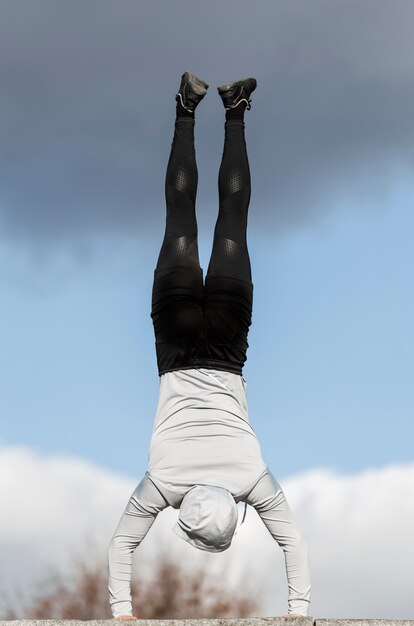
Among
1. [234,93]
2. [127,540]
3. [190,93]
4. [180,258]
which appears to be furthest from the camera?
[234,93]

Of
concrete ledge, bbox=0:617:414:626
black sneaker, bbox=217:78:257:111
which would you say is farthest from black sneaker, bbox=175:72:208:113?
concrete ledge, bbox=0:617:414:626

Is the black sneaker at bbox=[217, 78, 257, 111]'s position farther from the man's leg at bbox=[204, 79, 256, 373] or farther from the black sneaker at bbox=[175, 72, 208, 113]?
the black sneaker at bbox=[175, 72, 208, 113]

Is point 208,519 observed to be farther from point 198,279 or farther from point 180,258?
point 180,258

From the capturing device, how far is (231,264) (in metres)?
7.09

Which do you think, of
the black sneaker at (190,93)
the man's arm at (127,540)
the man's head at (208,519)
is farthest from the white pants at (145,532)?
the black sneaker at (190,93)

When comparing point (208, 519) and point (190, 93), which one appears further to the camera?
point (190, 93)

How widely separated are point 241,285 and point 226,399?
0.78 metres

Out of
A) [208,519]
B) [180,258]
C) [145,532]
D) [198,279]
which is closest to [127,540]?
[145,532]

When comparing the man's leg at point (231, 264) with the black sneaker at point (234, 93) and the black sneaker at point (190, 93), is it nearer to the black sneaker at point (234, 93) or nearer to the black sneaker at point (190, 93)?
the black sneaker at point (234, 93)

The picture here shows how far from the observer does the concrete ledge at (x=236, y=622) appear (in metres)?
6.24

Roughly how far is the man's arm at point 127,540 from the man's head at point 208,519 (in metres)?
0.26

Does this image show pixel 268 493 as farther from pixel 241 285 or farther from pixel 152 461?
pixel 241 285

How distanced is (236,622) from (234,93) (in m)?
3.69

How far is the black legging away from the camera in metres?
6.99
